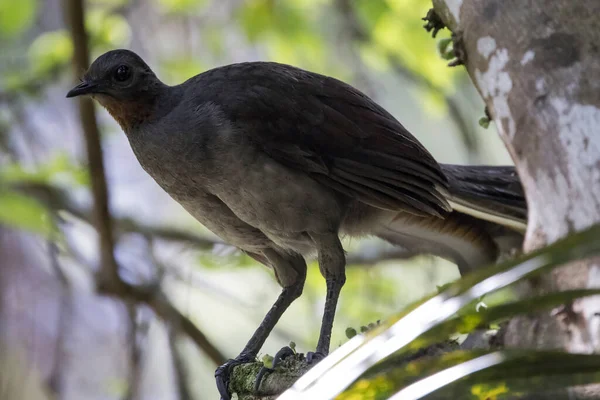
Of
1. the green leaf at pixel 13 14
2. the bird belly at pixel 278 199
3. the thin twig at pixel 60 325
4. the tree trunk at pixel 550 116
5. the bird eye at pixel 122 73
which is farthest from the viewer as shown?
the thin twig at pixel 60 325

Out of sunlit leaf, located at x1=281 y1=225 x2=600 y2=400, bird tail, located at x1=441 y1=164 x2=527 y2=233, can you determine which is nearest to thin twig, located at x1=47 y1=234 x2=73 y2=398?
bird tail, located at x1=441 y1=164 x2=527 y2=233

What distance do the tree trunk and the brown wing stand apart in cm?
66

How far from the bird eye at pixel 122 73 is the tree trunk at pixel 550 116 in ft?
4.51

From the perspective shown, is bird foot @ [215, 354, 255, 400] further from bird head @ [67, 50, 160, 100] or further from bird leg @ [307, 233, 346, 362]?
bird head @ [67, 50, 160, 100]

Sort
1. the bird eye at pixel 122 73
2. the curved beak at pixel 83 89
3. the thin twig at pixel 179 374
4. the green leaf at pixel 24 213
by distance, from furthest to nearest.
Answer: the thin twig at pixel 179 374 < the green leaf at pixel 24 213 < the bird eye at pixel 122 73 < the curved beak at pixel 83 89

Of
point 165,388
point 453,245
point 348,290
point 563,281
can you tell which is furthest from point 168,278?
point 563,281

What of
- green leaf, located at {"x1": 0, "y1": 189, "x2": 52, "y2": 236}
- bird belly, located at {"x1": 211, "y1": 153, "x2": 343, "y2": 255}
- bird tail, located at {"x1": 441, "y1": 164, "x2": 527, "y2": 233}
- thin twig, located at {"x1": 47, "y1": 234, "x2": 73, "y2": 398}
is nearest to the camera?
bird belly, located at {"x1": 211, "y1": 153, "x2": 343, "y2": 255}

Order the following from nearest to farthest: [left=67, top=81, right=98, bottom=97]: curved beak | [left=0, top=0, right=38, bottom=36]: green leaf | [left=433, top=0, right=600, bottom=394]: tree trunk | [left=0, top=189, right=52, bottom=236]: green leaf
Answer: [left=433, top=0, right=600, bottom=394]: tree trunk
[left=67, top=81, right=98, bottom=97]: curved beak
[left=0, top=189, right=52, bottom=236]: green leaf
[left=0, top=0, right=38, bottom=36]: green leaf

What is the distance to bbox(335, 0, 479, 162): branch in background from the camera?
4796mm

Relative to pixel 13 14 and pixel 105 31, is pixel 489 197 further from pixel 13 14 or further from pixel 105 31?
pixel 13 14

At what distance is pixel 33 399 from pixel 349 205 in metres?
3.58

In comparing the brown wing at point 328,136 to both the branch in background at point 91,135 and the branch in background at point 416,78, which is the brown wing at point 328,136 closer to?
the branch in background at point 91,135

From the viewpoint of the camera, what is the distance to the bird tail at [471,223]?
10.7 feet

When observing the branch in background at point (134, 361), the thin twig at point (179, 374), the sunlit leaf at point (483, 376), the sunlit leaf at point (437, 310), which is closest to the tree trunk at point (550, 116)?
the sunlit leaf at point (483, 376)
